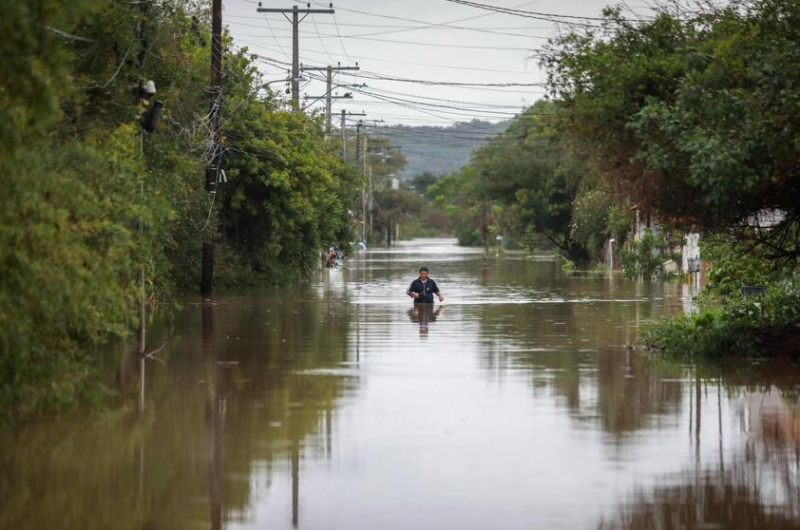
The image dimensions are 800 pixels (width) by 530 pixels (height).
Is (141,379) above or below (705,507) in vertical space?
above

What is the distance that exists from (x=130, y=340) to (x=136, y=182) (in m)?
4.88

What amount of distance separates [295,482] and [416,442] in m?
2.09

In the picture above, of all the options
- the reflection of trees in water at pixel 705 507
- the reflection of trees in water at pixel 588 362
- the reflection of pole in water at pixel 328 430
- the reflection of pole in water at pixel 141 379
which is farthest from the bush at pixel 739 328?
the reflection of trees in water at pixel 705 507

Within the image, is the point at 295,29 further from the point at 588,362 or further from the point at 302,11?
the point at 588,362

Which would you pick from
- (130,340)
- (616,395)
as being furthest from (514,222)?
(616,395)

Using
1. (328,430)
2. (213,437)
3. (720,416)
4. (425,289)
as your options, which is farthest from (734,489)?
(425,289)

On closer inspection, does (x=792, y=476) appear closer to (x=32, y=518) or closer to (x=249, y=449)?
(x=249, y=449)

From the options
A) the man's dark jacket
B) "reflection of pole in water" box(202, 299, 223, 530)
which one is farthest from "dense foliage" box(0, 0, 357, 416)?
the man's dark jacket

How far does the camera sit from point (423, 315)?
2933 cm

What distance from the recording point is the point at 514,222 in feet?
260

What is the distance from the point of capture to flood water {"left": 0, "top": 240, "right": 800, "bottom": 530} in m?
9.82

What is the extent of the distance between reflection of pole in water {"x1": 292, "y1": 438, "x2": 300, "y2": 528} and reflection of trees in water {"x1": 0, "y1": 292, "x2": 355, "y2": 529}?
0.09 ft

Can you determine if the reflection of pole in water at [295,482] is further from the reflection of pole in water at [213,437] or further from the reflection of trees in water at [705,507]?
the reflection of trees in water at [705,507]

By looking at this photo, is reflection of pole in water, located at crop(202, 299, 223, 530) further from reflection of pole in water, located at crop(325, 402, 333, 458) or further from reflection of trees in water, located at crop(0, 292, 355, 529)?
reflection of pole in water, located at crop(325, 402, 333, 458)
